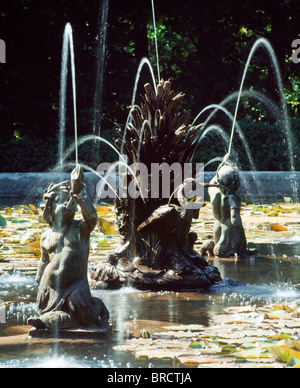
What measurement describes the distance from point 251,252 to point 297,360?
452 centimetres

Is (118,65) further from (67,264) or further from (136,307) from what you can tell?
(67,264)

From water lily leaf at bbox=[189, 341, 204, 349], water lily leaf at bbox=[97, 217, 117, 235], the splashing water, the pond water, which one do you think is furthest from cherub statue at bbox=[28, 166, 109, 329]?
the splashing water

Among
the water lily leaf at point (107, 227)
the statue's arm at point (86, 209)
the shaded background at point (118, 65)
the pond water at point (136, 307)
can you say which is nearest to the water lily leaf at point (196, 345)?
the pond water at point (136, 307)

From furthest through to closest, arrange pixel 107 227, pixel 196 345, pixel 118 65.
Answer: pixel 118 65 → pixel 107 227 → pixel 196 345

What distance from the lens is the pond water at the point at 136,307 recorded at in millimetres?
4102

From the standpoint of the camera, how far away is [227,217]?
8133mm

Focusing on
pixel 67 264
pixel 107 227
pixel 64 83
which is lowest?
pixel 67 264

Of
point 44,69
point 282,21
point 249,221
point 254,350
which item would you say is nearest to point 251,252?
point 249,221

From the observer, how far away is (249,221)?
1170cm

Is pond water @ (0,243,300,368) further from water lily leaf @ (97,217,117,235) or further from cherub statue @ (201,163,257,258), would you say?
water lily leaf @ (97,217,117,235)

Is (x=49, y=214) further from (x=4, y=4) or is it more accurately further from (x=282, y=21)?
(x=282, y=21)

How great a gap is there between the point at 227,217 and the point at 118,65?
37.0 feet

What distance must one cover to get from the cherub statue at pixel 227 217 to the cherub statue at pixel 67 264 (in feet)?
10.7

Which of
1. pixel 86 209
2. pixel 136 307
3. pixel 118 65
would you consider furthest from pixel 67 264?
pixel 118 65
